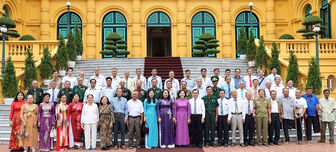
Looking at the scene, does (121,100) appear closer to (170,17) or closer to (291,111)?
(291,111)

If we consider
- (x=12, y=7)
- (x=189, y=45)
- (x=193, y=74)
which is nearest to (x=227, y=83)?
(x=193, y=74)

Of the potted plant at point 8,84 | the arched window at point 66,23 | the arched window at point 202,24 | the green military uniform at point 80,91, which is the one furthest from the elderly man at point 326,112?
the arched window at point 66,23

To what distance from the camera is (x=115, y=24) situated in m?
24.2

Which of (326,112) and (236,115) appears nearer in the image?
(236,115)

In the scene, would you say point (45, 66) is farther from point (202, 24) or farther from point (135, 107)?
point (202, 24)

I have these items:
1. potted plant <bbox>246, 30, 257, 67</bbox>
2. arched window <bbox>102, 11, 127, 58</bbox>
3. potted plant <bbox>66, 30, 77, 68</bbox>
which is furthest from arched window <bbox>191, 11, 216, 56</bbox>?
potted plant <bbox>66, 30, 77, 68</bbox>

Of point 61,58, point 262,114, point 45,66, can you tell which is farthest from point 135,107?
point 61,58

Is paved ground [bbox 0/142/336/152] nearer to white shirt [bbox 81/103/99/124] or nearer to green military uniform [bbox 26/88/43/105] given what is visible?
white shirt [bbox 81/103/99/124]

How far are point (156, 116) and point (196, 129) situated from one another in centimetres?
125

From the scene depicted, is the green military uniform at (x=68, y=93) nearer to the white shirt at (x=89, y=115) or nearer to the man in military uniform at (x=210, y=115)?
the white shirt at (x=89, y=115)

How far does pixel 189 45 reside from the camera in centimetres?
2411

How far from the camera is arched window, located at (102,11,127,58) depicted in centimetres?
2416

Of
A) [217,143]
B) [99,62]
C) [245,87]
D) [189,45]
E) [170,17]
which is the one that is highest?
[170,17]

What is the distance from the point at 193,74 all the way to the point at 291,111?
647cm
